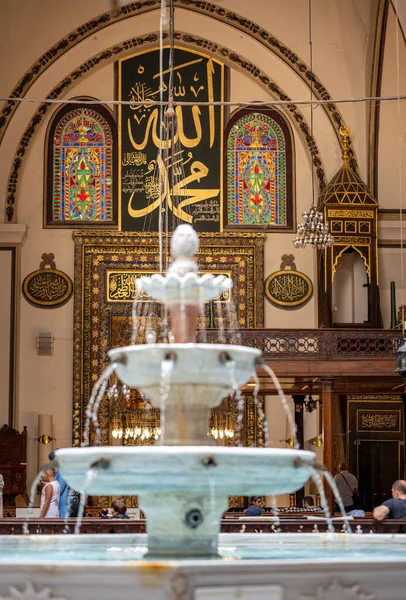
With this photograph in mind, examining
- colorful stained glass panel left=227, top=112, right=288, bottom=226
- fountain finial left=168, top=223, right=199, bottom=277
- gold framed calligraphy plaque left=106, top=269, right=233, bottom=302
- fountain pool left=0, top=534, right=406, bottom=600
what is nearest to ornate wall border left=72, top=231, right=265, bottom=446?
gold framed calligraphy plaque left=106, top=269, right=233, bottom=302

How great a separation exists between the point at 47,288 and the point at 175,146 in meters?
3.13

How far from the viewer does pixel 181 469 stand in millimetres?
5598

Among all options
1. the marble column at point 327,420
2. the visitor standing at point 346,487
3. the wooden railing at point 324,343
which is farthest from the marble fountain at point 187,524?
the wooden railing at point 324,343

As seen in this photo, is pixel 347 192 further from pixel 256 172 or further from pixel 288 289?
pixel 256 172

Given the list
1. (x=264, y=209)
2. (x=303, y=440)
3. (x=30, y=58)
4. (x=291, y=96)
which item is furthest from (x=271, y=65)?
(x=303, y=440)

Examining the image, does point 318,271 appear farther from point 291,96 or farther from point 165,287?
point 165,287

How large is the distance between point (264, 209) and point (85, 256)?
9.98 ft

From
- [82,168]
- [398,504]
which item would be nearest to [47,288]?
[82,168]

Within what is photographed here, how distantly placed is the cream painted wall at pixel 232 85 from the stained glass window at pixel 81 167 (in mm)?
249

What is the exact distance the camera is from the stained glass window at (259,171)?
2025cm

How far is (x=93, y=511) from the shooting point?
18.1m

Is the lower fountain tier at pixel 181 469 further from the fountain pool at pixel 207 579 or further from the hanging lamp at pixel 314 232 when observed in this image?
the hanging lamp at pixel 314 232

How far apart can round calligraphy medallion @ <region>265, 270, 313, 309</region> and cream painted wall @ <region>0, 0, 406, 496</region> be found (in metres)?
0.12

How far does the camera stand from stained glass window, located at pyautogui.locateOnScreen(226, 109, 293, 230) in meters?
20.2
